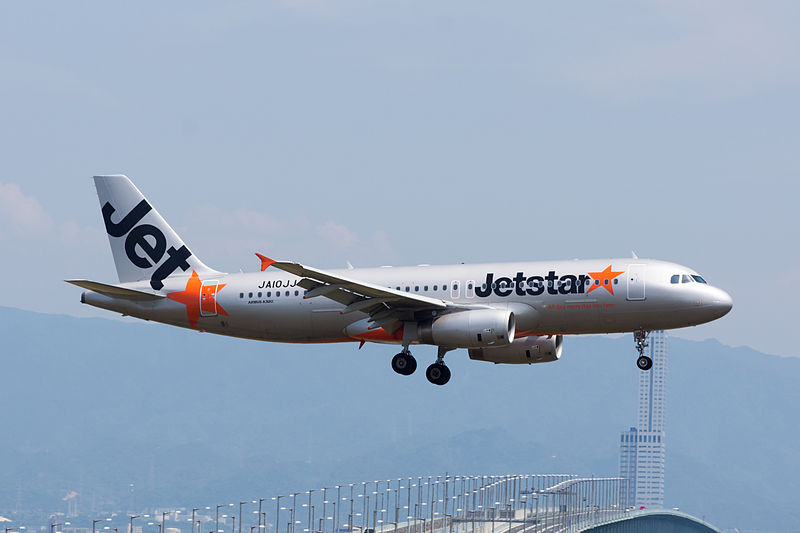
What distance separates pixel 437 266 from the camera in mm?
69000

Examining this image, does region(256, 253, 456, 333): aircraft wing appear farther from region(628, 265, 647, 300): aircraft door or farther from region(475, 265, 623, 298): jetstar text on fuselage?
region(628, 265, 647, 300): aircraft door

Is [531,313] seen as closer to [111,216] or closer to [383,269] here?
[383,269]

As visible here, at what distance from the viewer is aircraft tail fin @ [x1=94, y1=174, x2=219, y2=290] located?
75.9 meters

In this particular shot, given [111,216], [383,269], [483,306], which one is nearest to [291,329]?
[383,269]

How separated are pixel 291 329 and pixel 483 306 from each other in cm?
1068

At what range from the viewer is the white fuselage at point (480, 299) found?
2501 inches

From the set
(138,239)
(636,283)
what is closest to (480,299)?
(636,283)

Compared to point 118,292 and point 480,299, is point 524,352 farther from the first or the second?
point 118,292

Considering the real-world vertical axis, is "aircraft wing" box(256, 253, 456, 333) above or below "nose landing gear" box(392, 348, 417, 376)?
above

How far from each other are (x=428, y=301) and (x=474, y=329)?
269cm

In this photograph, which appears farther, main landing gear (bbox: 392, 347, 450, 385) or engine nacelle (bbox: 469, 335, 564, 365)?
engine nacelle (bbox: 469, 335, 564, 365)

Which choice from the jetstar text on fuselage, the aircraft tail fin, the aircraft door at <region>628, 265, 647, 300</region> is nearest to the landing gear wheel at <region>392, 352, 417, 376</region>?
the jetstar text on fuselage

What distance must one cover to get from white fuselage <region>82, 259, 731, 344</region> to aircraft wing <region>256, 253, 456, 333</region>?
1.17m

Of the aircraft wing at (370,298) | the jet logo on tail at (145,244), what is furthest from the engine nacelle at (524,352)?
the jet logo on tail at (145,244)
